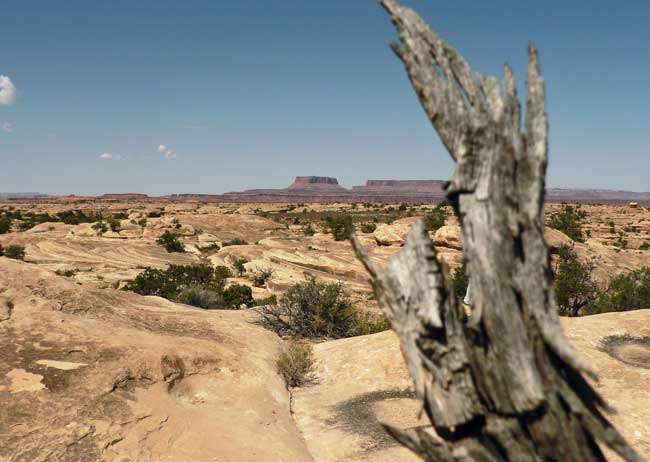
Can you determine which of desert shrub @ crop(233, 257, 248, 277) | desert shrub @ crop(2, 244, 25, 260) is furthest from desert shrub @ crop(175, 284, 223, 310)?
desert shrub @ crop(2, 244, 25, 260)

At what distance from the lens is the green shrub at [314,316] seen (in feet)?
54.4

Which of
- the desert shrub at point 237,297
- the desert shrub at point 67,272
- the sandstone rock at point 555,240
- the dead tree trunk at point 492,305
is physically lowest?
the desert shrub at point 237,297

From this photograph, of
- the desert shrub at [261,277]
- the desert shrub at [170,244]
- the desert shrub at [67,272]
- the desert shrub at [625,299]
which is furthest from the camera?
the desert shrub at [170,244]

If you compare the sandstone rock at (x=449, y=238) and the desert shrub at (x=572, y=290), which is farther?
the sandstone rock at (x=449, y=238)

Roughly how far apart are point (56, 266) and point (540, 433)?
100 feet

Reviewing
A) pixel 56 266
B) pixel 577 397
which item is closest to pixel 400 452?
pixel 577 397

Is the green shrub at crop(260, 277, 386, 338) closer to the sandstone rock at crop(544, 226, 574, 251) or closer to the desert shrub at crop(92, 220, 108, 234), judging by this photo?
the sandstone rock at crop(544, 226, 574, 251)

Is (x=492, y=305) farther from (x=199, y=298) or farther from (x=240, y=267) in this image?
(x=240, y=267)

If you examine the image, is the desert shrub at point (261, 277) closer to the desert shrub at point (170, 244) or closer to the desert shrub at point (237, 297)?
the desert shrub at point (237, 297)

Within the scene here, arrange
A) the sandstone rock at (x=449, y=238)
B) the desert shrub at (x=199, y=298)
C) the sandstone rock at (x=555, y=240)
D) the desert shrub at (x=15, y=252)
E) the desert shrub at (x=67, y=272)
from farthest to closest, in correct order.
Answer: the sandstone rock at (x=449, y=238), the desert shrub at (x=15, y=252), the sandstone rock at (x=555, y=240), the desert shrub at (x=67, y=272), the desert shrub at (x=199, y=298)

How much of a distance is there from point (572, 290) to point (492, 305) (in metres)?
19.9

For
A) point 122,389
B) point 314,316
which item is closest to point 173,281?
point 314,316

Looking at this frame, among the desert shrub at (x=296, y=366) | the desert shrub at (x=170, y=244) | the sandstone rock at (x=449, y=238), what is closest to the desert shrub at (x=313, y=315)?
the desert shrub at (x=296, y=366)

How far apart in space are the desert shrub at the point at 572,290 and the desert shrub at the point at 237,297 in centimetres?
1460
